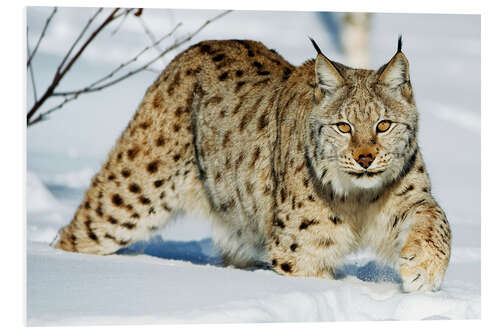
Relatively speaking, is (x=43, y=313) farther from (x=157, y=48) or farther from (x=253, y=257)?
(x=157, y=48)

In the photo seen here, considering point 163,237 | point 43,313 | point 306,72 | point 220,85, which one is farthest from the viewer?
point 163,237

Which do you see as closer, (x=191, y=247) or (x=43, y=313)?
(x=43, y=313)

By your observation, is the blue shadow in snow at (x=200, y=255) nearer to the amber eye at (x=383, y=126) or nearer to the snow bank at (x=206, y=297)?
the snow bank at (x=206, y=297)

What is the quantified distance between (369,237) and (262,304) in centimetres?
76

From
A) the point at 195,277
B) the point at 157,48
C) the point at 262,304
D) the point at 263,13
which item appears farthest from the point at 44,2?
the point at 262,304

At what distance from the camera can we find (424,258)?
429cm

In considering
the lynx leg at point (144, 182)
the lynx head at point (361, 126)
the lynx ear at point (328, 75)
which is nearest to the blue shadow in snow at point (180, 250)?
the lynx leg at point (144, 182)

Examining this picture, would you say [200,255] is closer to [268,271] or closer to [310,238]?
[268,271]

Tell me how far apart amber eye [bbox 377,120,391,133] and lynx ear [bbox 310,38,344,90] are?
0.33 meters

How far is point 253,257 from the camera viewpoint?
5.39 meters

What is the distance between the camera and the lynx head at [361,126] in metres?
4.32

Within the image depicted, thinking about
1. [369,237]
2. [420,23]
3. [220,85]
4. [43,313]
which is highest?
[420,23]

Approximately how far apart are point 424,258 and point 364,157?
566mm

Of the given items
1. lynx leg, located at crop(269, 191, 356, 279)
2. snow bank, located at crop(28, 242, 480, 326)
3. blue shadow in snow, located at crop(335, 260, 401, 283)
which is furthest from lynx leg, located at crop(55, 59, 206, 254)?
blue shadow in snow, located at crop(335, 260, 401, 283)
